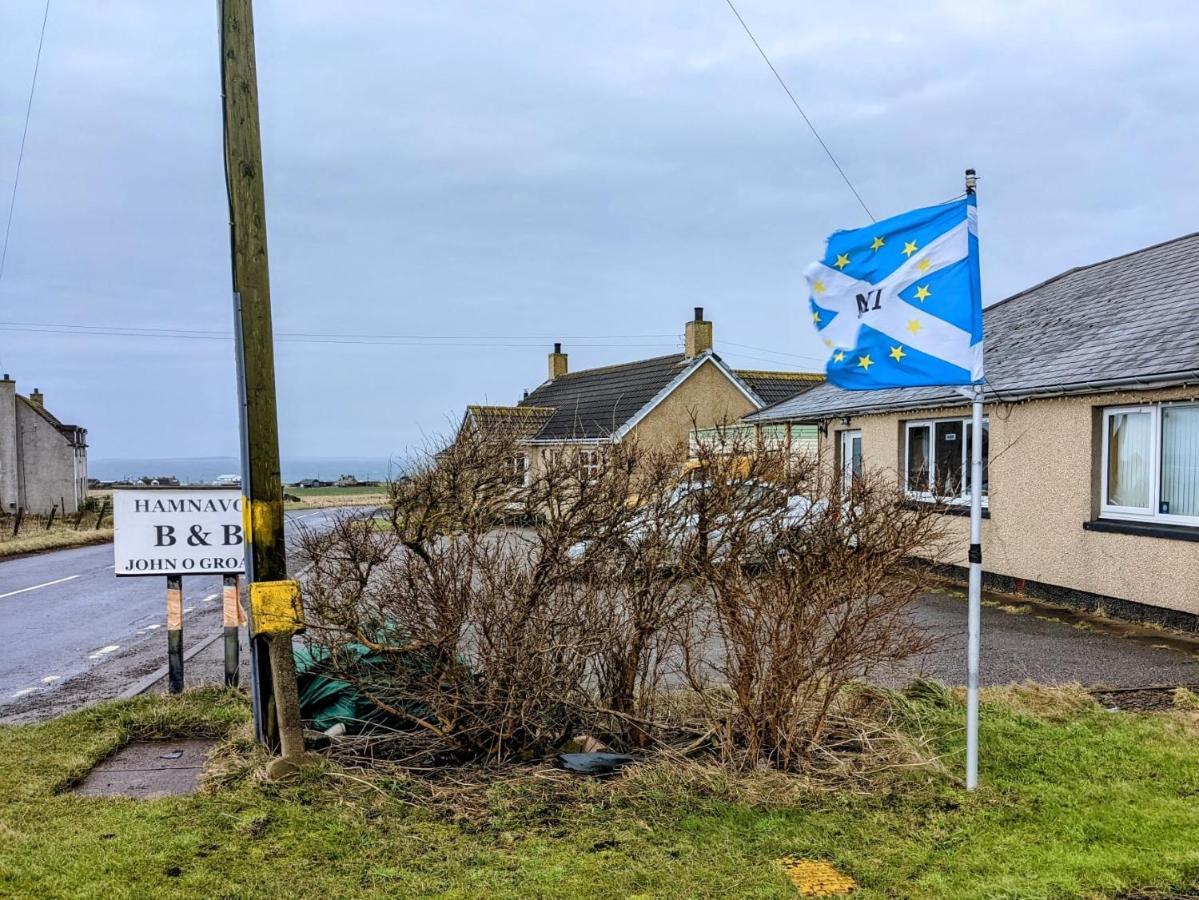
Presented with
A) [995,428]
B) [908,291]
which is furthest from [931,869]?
[995,428]

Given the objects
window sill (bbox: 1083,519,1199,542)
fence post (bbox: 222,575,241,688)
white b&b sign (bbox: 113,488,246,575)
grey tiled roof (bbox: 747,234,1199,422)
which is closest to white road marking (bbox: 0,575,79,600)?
white b&b sign (bbox: 113,488,246,575)

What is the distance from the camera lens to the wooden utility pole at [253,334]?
5.41 metres

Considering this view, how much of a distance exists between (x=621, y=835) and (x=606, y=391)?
29124mm

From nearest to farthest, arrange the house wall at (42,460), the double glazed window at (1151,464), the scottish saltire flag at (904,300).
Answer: the scottish saltire flag at (904,300) < the double glazed window at (1151,464) < the house wall at (42,460)

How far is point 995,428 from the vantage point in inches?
514

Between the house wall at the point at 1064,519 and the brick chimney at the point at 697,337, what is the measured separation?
17246 mm

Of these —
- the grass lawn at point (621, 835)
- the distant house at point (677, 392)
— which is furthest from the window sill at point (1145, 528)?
the distant house at point (677, 392)

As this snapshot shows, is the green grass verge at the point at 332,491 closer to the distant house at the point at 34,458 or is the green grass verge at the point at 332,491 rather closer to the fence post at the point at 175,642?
the distant house at the point at 34,458

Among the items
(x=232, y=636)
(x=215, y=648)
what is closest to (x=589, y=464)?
(x=232, y=636)

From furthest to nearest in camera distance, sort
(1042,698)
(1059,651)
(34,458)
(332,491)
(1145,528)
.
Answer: (332,491), (34,458), (1145,528), (1059,651), (1042,698)

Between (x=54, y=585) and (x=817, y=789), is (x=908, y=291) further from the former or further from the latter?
(x=54, y=585)

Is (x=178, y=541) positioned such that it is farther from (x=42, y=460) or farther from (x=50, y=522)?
(x=42, y=460)

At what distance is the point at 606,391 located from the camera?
33344 millimetres

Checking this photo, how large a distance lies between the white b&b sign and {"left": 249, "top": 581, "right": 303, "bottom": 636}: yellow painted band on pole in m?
2.29
